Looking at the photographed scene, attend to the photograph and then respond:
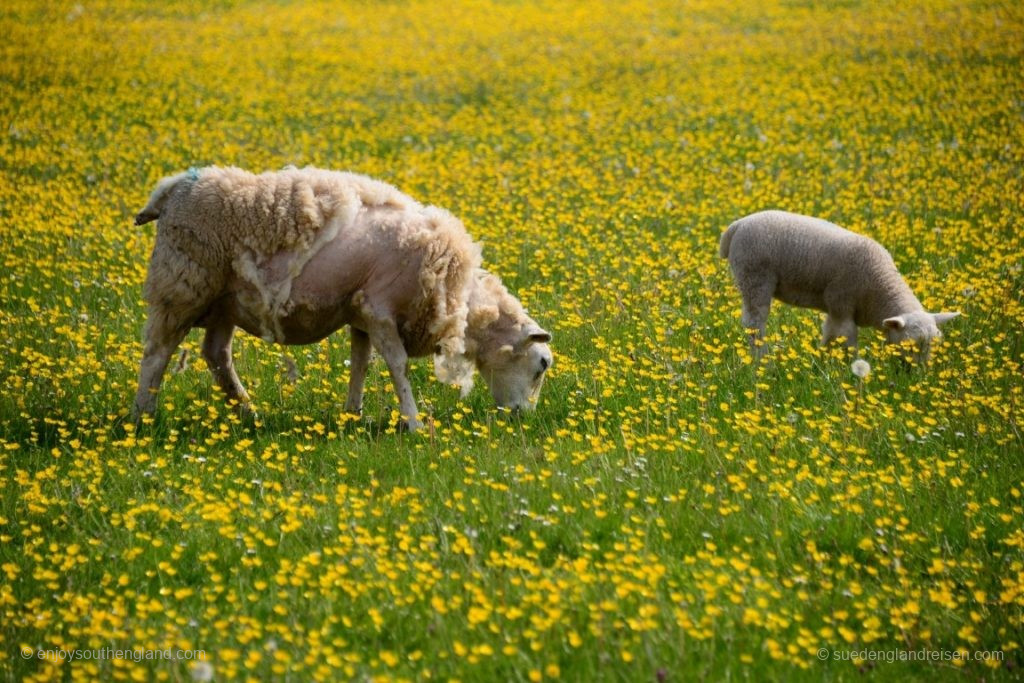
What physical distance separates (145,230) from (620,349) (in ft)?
19.5

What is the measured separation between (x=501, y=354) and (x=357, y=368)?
1.06 m

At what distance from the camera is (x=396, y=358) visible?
23.8 ft

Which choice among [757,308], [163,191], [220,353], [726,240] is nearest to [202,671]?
[220,353]

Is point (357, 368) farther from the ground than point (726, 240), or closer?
closer

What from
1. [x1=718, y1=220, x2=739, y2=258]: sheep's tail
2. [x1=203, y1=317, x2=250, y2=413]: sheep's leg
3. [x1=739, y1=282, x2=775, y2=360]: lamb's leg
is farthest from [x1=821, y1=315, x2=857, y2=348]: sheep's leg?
[x1=203, y1=317, x2=250, y2=413]: sheep's leg

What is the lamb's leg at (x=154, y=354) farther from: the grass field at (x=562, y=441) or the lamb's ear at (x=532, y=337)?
the lamb's ear at (x=532, y=337)

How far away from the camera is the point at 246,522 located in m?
5.76

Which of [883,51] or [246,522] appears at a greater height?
[883,51]

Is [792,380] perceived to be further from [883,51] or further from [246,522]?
[883,51]

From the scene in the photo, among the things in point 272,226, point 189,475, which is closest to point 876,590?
point 189,475

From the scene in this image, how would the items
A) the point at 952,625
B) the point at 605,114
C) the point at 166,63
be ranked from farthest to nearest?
the point at 166,63
the point at 605,114
the point at 952,625

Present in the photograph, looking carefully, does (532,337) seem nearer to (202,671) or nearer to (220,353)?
(220,353)

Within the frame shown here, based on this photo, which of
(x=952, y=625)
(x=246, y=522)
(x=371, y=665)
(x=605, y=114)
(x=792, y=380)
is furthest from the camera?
(x=605, y=114)

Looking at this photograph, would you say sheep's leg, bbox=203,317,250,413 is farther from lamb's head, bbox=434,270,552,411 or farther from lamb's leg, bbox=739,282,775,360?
lamb's leg, bbox=739,282,775,360
